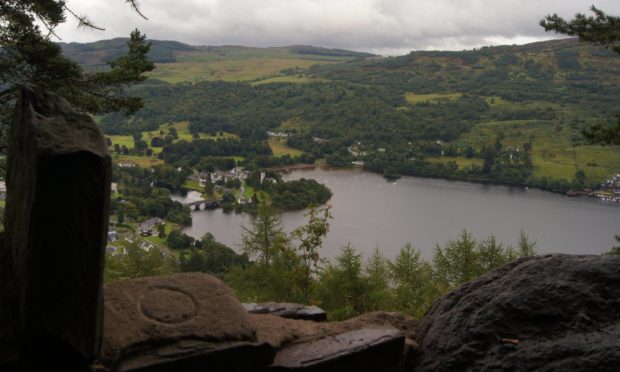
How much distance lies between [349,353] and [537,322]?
7.26ft

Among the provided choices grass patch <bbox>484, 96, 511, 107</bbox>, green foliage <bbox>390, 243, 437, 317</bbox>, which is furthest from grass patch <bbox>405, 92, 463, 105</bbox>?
green foliage <bbox>390, 243, 437, 317</bbox>

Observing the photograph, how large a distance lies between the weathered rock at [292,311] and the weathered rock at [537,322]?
72.7 inches

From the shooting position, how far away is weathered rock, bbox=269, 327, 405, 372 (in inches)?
237

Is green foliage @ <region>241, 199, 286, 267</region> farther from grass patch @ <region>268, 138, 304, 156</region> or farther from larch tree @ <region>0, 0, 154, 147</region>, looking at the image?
grass patch @ <region>268, 138, 304, 156</region>

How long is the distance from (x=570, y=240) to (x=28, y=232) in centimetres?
5102

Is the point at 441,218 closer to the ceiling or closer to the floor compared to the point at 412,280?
closer to the floor

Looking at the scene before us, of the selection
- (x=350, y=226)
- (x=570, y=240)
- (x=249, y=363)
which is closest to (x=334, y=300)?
(x=249, y=363)

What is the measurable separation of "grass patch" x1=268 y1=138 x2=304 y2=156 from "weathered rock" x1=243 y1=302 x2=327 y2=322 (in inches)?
3776

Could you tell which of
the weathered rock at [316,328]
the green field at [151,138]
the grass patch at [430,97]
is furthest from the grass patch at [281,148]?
the weathered rock at [316,328]

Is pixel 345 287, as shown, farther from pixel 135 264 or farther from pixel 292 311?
pixel 292 311

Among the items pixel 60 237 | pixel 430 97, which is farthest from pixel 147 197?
pixel 430 97

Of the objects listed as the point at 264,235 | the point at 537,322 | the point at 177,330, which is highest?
the point at 537,322

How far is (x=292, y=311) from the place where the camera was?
818 centimetres

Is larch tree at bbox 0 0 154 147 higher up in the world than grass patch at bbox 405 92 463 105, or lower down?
lower down
